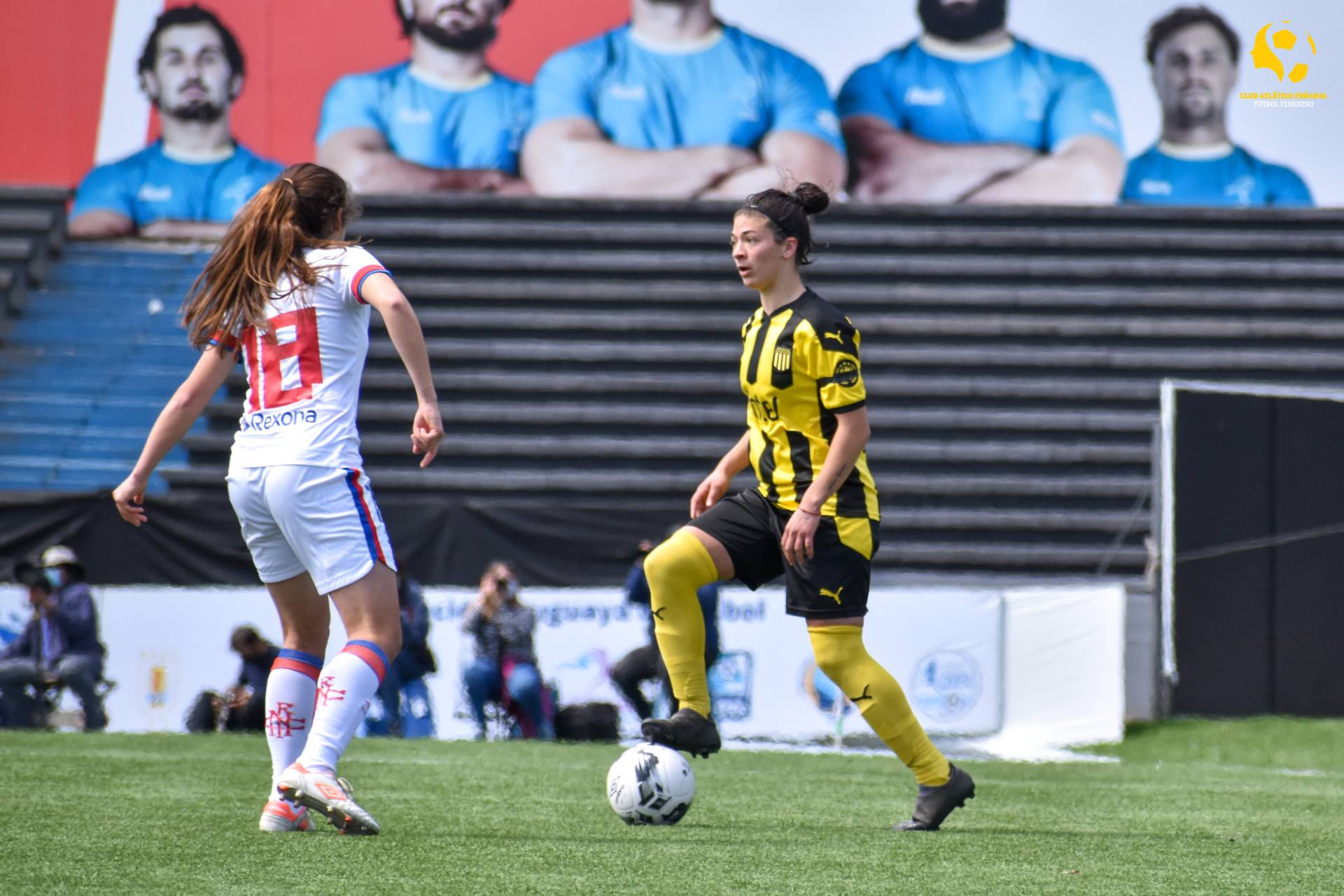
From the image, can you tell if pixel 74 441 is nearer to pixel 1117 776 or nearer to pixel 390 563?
pixel 1117 776

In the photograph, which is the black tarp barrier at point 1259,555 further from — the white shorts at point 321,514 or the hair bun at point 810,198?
the white shorts at point 321,514

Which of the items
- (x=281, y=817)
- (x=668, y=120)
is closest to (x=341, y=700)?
(x=281, y=817)

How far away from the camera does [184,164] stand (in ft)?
56.3

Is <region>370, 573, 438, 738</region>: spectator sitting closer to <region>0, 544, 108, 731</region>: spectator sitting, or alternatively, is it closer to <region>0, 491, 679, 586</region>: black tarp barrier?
<region>0, 491, 679, 586</region>: black tarp barrier

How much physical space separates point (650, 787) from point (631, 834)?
0.24 metres

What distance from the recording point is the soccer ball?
4.75 metres

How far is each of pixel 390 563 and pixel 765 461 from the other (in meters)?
1.23

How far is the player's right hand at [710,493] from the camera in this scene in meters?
5.22

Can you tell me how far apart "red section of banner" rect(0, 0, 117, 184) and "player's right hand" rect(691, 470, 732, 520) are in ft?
45.3

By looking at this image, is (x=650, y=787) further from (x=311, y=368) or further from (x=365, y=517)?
(x=311, y=368)

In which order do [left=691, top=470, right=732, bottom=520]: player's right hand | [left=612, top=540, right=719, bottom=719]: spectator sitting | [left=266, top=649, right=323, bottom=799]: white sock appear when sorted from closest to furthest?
[left=266, top=649, right=323, bottom=799]: white sock
[left=691, top=470, right=732, bottom=520]: player's right hand
[left=612, top=540, right=719, bottom=719]: spectator sitting

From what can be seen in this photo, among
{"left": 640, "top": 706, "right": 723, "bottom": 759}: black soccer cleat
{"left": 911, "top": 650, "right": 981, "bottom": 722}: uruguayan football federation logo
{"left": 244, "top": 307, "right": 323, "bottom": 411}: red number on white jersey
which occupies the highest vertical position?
{"left": 244, "top": 307, "right": 323, "bottom": 411}: red number on white jersey
